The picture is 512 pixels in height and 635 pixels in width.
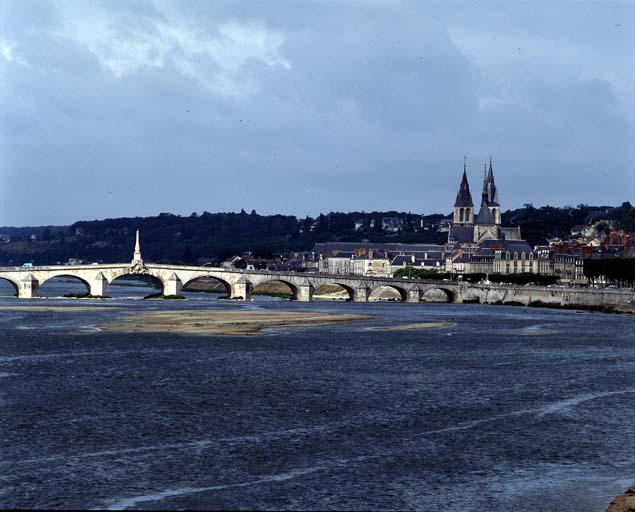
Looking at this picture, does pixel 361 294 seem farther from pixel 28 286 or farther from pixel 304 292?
pixel 28 286

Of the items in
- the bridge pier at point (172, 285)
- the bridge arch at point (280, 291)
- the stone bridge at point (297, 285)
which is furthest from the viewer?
the bridge arch at point (280, 291)

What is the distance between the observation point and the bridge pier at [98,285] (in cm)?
13362

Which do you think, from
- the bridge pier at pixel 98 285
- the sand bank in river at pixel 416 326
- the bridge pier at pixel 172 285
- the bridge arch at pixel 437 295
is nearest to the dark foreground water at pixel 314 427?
the sand bank in river at pixel 416 326

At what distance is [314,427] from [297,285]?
10932 cm

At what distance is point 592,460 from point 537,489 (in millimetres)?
3940

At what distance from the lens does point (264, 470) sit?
99.8ft

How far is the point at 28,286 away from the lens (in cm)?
12888

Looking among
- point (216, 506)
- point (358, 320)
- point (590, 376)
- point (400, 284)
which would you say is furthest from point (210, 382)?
point (400, 284)

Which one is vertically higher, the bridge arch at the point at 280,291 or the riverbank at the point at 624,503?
the bridge arch at the point at 280,291

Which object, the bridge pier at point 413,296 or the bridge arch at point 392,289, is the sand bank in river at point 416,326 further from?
the bridge pier at point 413,296

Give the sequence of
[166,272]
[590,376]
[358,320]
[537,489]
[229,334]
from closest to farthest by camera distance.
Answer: [537,489] < [590,376] < [229,334] < [358,320] < [166,272]

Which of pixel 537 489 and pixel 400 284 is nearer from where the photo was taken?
pixel 537 489

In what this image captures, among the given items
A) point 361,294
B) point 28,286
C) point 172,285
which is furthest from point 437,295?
point 28,286

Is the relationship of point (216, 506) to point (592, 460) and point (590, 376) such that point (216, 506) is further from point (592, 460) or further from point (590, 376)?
point (590, 376)
